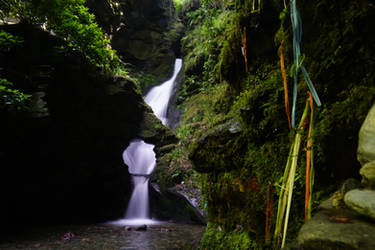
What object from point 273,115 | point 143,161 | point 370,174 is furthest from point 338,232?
point 143,161

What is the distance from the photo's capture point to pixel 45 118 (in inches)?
211

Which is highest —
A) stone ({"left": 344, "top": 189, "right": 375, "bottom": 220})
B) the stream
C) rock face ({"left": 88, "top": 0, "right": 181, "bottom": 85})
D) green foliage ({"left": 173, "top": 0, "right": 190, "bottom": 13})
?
green foliage ({"left": 173, "top": 0, "right": 190, "bottom": 13})

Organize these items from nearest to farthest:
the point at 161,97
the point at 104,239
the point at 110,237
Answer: the point at 104,239, the point at 110,237, the point at 161,97

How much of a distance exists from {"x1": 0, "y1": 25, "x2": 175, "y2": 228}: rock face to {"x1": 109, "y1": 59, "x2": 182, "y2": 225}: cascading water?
0.46m

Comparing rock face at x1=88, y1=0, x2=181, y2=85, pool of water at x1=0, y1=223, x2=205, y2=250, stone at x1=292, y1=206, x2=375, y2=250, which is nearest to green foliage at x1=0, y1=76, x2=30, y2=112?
pool of water at x1=0, y1=223, x2=205, y2=250

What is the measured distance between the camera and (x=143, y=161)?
41.7ft

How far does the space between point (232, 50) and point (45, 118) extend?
4731 mm

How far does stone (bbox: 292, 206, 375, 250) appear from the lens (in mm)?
983

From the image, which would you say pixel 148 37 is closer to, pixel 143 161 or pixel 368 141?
pixel 143 161

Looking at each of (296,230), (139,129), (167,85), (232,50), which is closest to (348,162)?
(296,230)

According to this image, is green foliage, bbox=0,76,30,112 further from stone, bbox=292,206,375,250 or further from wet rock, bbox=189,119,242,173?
stone, bbox=292,206,375,250

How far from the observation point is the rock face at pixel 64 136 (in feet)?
18.1

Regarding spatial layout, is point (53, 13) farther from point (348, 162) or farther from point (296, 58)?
point (348, 162)

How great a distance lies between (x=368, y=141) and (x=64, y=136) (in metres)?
7.69
